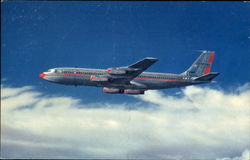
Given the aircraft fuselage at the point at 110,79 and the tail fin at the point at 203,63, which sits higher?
the tail fin at the point at 203,63

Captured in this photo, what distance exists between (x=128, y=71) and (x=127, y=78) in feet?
5.97

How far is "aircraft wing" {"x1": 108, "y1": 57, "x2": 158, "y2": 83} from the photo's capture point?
Result: 51.1 metres

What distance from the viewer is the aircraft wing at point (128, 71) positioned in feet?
168

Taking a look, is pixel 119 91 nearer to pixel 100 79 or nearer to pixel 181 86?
pixel 100 79

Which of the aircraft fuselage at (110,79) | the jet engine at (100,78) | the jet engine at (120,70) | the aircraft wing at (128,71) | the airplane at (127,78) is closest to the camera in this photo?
the aircraft wing at (128,71)

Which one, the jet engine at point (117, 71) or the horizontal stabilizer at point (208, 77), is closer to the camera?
the horizontal stabilizer at point (208, 77)

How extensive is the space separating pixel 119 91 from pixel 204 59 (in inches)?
606

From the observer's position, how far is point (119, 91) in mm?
58188

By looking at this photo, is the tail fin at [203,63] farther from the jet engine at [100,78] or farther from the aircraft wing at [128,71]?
the jet engine at [100,78]

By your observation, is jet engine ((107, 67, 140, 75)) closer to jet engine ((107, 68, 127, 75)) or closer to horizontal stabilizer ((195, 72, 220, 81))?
jet engine ((107, 68, 127, 75))

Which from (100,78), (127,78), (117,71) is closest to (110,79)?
(100,78)

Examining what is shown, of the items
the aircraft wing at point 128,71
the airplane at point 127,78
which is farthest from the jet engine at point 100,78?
the aircraft wing at point 128,71

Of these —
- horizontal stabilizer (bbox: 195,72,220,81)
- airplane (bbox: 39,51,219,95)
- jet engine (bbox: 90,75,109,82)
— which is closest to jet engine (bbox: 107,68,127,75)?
airplane (bbox: 39,51,219,95)

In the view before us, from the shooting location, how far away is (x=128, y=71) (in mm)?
52656
